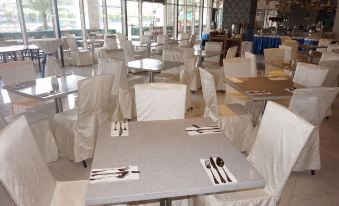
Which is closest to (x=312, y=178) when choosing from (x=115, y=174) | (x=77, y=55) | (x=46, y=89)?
(x=115, y=174)

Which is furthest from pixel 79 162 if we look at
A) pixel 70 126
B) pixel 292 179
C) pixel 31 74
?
pixel 292 179

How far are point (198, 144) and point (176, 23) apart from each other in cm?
1146

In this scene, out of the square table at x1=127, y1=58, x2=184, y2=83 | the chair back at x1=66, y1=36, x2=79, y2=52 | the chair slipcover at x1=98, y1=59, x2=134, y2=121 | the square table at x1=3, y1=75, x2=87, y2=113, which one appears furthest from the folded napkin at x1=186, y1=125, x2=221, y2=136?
the chair back at x1=66, y1=36, x2=79, y2=52

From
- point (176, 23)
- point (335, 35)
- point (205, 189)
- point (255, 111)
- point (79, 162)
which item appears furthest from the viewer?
point (176, 23)

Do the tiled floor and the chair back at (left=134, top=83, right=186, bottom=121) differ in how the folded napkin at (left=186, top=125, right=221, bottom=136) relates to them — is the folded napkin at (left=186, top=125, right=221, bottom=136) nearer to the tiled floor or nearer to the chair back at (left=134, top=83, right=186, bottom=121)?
the chair back at (left=134, top=83, right=186, bottom=121)

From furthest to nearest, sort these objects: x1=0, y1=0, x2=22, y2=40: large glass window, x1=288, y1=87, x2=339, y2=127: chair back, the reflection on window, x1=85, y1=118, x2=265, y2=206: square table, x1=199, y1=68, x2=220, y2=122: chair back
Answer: the reflection on window → x1=0, y1=0, x2=22, y2=40: large glass window → x1=199, y1=68, x2=220, y2=122: chair back → x1=288, y1=87, x2=339, y2=127: chair back → x1=85, y1=118, x2=265, y2=206: square table

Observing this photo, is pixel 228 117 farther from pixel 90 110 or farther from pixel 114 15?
pixel 114 15

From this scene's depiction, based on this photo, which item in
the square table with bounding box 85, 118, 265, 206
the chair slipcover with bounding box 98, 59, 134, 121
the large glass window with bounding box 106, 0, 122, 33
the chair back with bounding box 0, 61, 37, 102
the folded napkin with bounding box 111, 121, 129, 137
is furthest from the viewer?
the large glass window with bounding box 106, 0, 122, 33

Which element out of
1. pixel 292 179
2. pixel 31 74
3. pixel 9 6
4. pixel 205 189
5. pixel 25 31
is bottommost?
pixel 292 179

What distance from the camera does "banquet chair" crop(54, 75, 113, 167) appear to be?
2571mm

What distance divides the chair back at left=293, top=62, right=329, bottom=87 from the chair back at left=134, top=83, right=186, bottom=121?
6.30 feet

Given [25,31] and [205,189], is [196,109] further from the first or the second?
[25,31]

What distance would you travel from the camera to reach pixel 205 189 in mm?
1218

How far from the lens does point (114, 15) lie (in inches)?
366
